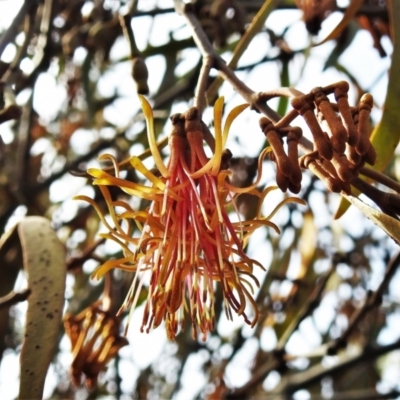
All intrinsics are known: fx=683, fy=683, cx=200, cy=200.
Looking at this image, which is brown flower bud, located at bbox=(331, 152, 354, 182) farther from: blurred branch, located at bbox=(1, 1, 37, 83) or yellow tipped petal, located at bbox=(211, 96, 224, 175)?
blurred branch, located at bbox=(1, 1, 37, 83)

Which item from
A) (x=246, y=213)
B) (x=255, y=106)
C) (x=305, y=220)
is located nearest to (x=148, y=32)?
(x=246, y=213)

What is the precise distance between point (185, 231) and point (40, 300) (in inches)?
6.0

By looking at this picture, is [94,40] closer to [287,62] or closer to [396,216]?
[287,62]

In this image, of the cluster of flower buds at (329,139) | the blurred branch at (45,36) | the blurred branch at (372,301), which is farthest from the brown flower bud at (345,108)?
the blurred branch at (45,36)

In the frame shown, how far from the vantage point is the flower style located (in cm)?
60

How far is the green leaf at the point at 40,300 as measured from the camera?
1.91 ft

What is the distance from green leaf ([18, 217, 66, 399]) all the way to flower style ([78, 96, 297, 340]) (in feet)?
0.17

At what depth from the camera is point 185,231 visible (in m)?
0.63

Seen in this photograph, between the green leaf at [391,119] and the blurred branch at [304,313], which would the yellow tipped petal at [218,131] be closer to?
the green leaf at [391,119]

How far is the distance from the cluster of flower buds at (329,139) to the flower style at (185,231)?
74mm

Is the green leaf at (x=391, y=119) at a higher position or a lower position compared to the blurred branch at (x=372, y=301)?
higher

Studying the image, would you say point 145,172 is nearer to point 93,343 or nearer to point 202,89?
point 202,89

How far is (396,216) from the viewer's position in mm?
501

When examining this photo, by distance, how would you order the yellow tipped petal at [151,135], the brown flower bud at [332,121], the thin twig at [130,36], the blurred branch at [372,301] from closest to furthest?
the brown flower bud at [332,121], the yellow tipped petal at [151,135], the thin twig at [130,36], the blurred branch at [372,301]
